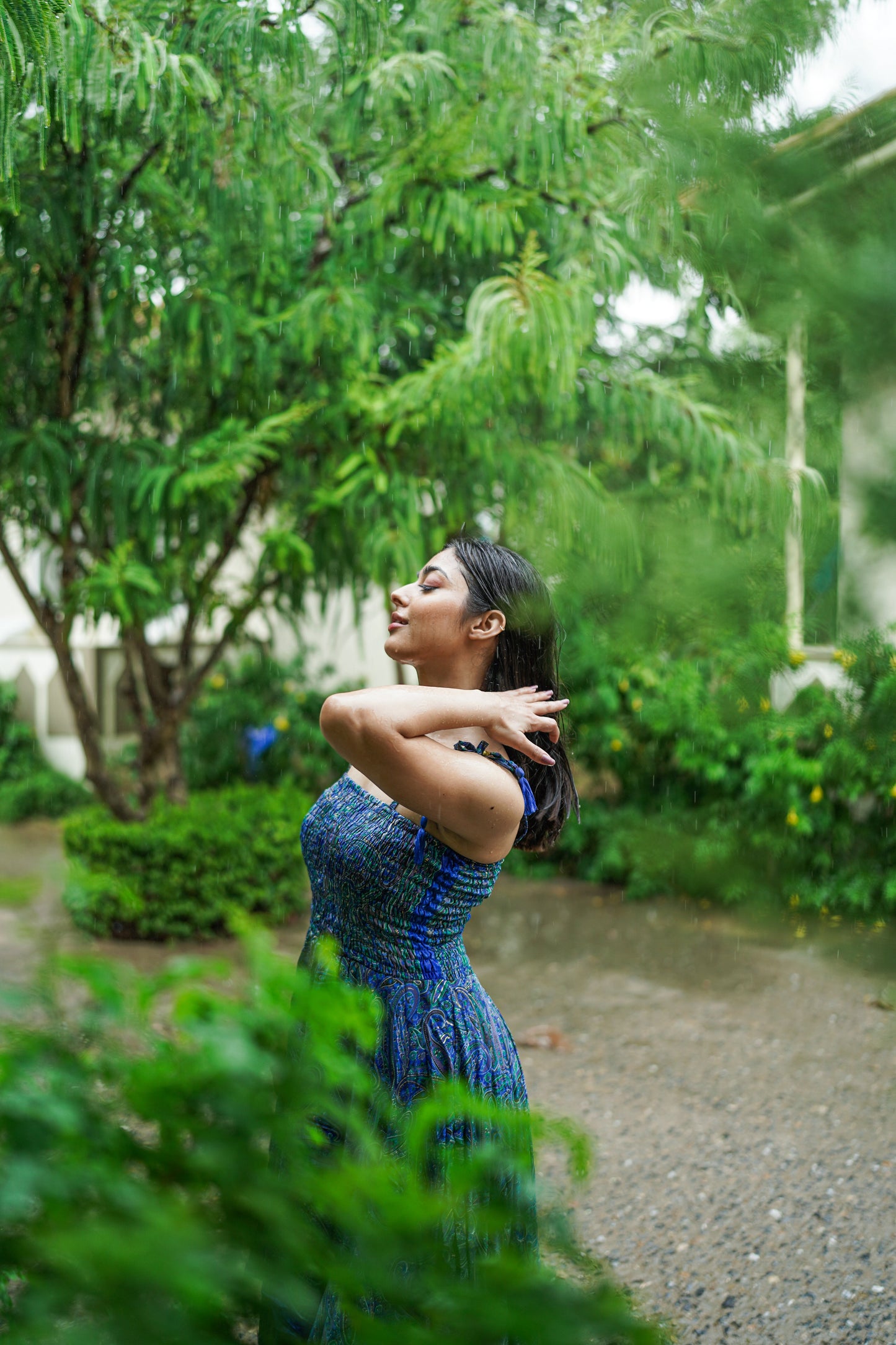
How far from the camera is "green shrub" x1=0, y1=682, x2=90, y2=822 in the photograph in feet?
33.5

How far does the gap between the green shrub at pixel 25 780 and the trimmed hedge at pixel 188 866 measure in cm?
422

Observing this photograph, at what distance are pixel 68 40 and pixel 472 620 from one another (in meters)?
1.54

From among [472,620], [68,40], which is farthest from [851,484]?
[68,40]

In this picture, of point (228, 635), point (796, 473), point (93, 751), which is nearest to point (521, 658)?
point (796, 473)

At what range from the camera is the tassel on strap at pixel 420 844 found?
6.01 feet

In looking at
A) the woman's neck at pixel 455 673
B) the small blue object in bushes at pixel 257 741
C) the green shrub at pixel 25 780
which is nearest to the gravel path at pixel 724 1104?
the woman's neck at pixel 455 673

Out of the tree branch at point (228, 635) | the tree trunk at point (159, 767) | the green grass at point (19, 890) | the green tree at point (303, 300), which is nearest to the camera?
the green grass at point (19, 890)

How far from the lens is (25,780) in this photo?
414 inches

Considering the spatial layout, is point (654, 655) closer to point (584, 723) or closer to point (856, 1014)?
point (856, 1014)

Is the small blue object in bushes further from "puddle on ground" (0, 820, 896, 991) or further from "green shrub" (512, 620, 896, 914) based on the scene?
"green shrub" (512, 620, 896, 914)

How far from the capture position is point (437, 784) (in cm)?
173

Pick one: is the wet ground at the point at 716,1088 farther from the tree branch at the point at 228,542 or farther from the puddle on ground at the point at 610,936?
the tree branch at the point at 228,542

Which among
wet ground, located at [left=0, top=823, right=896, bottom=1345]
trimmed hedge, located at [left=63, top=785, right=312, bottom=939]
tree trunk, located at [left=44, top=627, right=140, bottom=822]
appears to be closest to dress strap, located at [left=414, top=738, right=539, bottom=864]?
wet ground, located at [left=0, top=823, right=896, bottom=1345]

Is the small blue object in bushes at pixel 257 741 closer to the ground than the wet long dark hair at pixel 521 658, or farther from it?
closer to the ground
